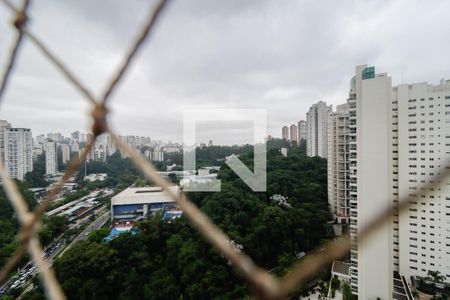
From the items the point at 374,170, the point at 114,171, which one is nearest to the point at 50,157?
the point at 114,171

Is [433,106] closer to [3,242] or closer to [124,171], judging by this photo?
[3,242]

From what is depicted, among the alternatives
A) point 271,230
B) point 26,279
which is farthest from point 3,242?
point 271,230

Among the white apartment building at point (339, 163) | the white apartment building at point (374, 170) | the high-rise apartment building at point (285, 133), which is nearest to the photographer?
the white apartment building at point (374, 170)

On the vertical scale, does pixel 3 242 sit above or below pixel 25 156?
below

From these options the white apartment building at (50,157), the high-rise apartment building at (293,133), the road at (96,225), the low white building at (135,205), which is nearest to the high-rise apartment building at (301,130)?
the high-rise apartment building at (293,133)

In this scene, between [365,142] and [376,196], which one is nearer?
[376,196]

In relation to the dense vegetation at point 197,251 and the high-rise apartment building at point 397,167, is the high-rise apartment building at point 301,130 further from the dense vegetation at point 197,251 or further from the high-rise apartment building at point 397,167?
the high-rise apartment building at point 397,167
